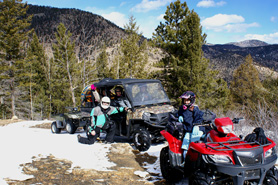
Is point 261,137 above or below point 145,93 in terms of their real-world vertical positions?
below

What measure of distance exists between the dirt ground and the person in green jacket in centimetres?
153

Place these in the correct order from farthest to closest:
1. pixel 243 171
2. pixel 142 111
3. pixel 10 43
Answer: pixel 10 43 < pixel 142 111 < pixel 243 171

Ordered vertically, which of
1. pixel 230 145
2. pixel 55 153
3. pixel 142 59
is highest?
pixel 142 59

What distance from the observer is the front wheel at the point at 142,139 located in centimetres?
637

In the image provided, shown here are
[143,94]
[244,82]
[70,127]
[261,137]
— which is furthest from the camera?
[244,82]

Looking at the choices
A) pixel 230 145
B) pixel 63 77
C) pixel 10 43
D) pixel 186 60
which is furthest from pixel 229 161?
pixel 63 77

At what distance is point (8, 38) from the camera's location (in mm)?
28969

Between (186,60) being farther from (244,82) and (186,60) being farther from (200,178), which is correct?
(244,82)

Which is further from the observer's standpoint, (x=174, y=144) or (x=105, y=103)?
(x=105, y=103)

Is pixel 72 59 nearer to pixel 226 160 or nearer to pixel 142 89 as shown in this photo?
pixel 142 89

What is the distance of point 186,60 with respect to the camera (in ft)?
67.6

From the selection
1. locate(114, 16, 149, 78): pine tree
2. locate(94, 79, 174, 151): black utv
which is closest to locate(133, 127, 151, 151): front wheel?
locate(94, 79, 174, 151): black utv

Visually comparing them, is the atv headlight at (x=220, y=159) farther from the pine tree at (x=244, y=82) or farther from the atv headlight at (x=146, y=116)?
the pine tree at (x=244, y=82)

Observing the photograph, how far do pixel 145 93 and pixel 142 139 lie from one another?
6.01ft
